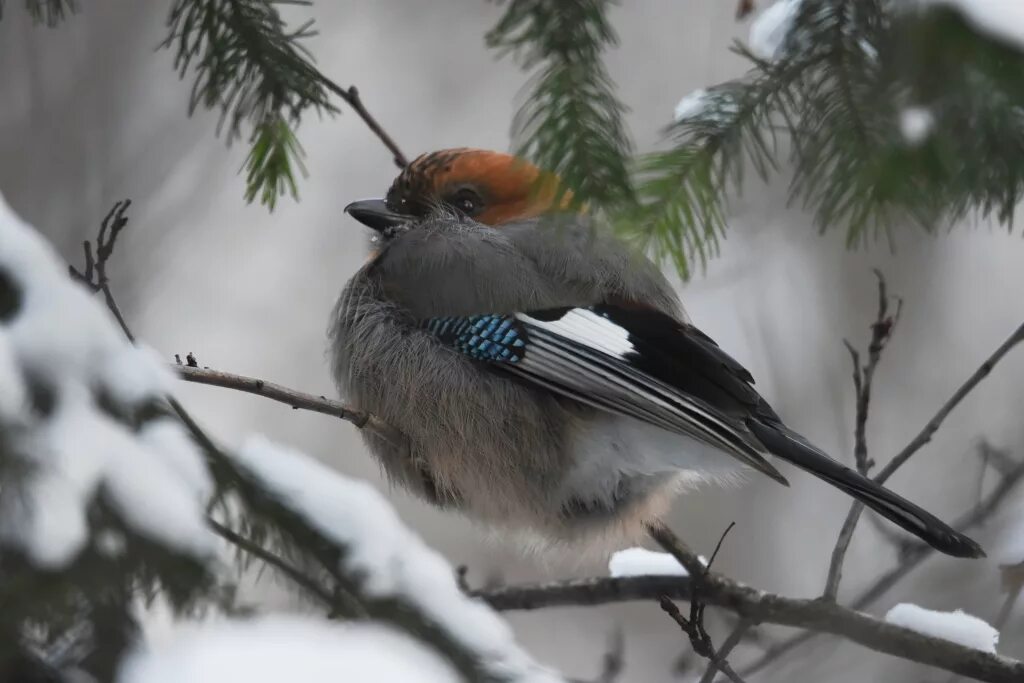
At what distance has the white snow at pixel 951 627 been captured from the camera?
1954 millimetres

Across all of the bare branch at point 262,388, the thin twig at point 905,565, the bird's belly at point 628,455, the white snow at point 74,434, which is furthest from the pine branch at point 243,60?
the thin twig at point 905,565

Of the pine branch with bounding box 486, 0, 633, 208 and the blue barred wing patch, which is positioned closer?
the pine branch with bounding box 486, 0, 633, 208

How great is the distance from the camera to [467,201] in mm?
2686

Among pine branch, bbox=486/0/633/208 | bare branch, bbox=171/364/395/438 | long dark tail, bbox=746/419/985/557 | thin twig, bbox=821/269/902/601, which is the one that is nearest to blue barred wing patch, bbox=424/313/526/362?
bare branch, bbox=171/364/395/438

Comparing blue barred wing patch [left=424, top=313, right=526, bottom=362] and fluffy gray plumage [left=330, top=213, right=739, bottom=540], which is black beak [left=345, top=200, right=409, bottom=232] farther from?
blue barred wing patch [left=424, top=313, right=526, bottom=362]

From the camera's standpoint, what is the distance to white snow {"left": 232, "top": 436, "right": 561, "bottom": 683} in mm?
977

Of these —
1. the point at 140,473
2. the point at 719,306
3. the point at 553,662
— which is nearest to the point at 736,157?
the point at 140,473

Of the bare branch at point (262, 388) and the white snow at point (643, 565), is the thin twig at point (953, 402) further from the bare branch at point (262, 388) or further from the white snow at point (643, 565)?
the bare branch at point (262, 388)

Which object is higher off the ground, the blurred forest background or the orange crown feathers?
the blurred forest background

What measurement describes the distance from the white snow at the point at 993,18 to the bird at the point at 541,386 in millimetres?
1108

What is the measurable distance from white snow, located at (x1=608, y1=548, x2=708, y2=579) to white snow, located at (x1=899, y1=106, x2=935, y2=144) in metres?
1.50

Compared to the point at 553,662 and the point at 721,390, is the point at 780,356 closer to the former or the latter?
the point at 553,662

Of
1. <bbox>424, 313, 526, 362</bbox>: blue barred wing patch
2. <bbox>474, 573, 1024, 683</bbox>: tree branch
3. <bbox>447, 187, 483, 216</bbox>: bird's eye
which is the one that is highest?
<bbox>447, 187, 483, 216</bbox>: bird's eye

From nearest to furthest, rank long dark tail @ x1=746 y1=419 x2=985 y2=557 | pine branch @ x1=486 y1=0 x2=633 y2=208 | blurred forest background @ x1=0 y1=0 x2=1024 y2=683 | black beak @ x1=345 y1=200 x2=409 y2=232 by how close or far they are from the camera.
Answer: pine branch @ x1=486 y1=0 x2=633 y2=208
long dark tail @ x1=746 y1=419 x2=985 y2=557
black beak @ x1=345 y1=200 x2=409 y2=232
blurred forest background @ x1=0 y1=0 x2=1024 y2=683
